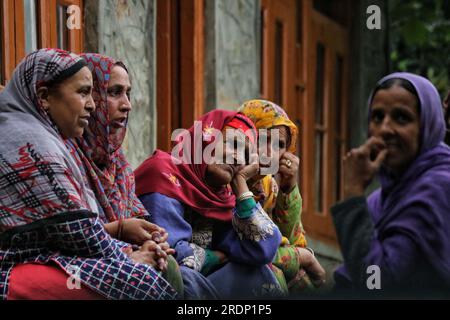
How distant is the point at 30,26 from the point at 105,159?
1.07 m

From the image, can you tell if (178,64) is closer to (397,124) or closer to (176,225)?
(176,225)

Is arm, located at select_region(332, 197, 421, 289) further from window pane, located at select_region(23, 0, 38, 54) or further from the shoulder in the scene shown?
window pane, located at select_region(23, 0, 38, 54)

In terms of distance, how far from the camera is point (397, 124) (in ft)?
11.6

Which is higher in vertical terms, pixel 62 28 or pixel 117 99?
pixel 62 28

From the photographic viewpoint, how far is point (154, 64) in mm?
6852

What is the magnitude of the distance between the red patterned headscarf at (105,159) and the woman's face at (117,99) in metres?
0.03

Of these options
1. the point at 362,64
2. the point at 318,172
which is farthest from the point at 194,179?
the point at 362,64

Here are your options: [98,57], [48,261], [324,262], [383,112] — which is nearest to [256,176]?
[98,57]

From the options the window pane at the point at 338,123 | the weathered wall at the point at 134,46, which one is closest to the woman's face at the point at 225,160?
the weathered wall at the point at 134,46

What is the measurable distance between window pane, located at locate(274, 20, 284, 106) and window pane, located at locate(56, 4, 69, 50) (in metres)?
3.67

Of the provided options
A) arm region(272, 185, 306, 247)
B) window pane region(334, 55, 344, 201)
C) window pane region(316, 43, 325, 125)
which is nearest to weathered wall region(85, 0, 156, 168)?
arm region(272, 185, 306, 247)

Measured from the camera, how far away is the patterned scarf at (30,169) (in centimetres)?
404

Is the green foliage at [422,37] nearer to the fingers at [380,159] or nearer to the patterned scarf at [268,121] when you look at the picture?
the patterned scarf at [268,121]
